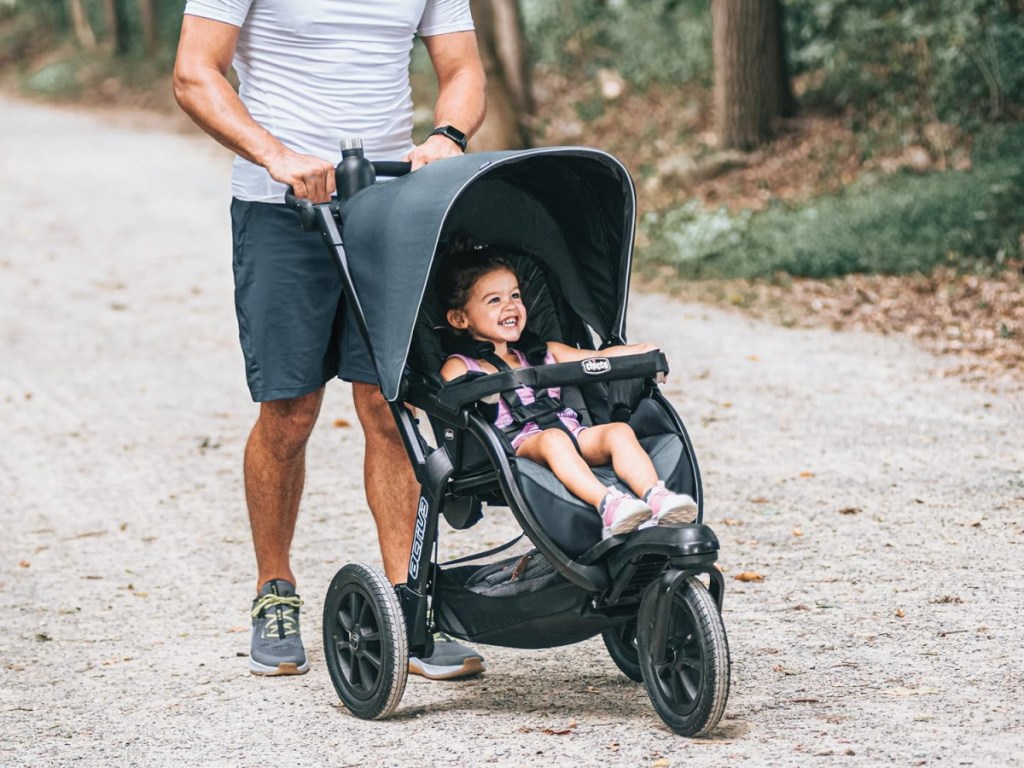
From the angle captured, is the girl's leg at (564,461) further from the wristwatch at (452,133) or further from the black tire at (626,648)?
the wristwatch at (452,133)

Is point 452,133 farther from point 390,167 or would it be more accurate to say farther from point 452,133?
point 390,167

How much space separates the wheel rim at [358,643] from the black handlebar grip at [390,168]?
1303mm

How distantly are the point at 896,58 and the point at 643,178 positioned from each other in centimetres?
293

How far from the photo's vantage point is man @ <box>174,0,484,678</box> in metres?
4.71

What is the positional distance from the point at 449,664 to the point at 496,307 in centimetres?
121

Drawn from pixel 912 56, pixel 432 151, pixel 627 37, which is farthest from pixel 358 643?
pixel 627 37

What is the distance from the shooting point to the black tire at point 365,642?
436 cm

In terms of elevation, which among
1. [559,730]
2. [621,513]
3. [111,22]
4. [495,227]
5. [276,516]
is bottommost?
[559,730]

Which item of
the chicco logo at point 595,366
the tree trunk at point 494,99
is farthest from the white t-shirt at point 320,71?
the tree trunk at point 494,99

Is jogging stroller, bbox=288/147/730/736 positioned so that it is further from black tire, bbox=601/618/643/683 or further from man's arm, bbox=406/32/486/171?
man's arm, bbox=406/32/486/171

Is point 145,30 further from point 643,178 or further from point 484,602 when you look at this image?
point 484,602

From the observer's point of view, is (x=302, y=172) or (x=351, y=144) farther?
(x=351, y=144)

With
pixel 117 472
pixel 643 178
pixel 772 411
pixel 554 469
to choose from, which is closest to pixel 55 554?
pixel 117 472

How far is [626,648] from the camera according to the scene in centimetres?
462
